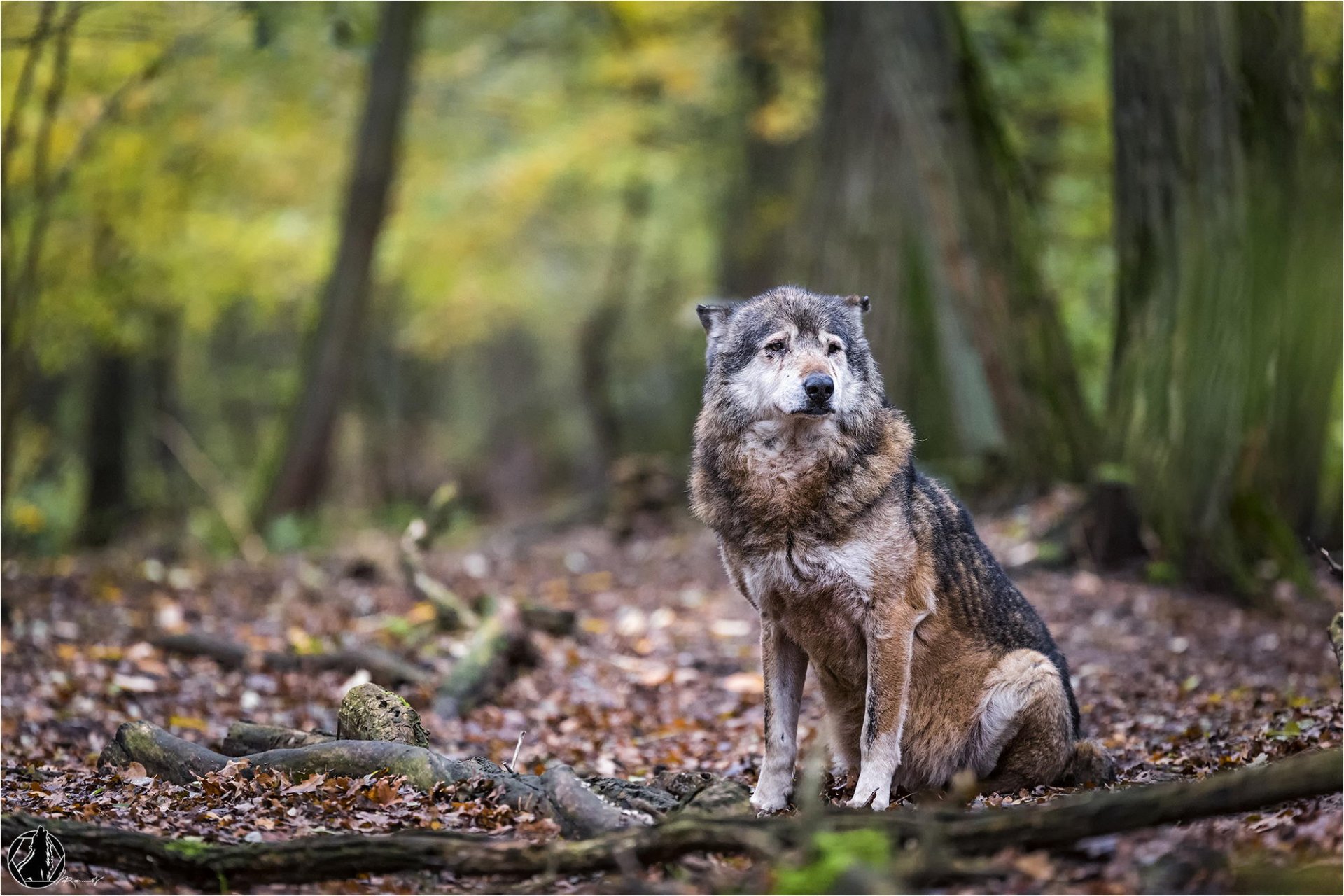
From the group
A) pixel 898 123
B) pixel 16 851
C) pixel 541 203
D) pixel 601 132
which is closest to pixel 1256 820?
pixel 16 851

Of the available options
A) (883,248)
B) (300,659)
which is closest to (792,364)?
(300,659)

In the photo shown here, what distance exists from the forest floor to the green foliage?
166 mm

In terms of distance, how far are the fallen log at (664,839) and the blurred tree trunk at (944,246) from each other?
8.07m

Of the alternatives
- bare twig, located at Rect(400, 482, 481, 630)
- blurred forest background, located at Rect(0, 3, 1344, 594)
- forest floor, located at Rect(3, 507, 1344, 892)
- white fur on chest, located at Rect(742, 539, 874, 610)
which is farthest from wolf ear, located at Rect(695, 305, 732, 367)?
blurred forest background, located at Rect(0, 3, 1344, 594)

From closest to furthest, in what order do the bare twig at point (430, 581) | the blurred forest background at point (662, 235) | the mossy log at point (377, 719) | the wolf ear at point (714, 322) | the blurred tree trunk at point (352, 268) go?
the mossy log at point (377, 719) → the wolf ear at point (714, 322) → the bare twig at point (430, 581) → the blurred forest background at point (662, 235) → the blurred tree trunk at point (352, 268)

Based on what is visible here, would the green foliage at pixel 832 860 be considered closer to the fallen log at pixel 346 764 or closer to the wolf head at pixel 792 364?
the fallen log at pixel 346 764

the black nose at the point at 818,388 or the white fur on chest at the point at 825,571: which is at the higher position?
the black nose at the point at 818,388

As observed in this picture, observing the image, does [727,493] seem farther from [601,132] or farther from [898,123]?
[601,132]

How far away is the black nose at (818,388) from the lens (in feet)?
16.3

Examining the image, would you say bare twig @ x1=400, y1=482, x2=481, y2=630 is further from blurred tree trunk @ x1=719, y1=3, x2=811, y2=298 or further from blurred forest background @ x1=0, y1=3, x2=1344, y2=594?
Answer: blurred tree trunk @ x1=719, y1=3, x2=811, y2=298

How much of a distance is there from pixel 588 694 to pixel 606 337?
45.6 feet

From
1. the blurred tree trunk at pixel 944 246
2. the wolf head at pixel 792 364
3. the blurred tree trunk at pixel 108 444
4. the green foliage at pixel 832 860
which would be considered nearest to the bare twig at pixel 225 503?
the blurred tree trunk at pixel 108 444

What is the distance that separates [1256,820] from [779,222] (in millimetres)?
15635

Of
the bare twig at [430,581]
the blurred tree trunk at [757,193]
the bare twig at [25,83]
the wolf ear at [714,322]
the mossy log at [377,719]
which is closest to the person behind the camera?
the mossy log at [377,719]
